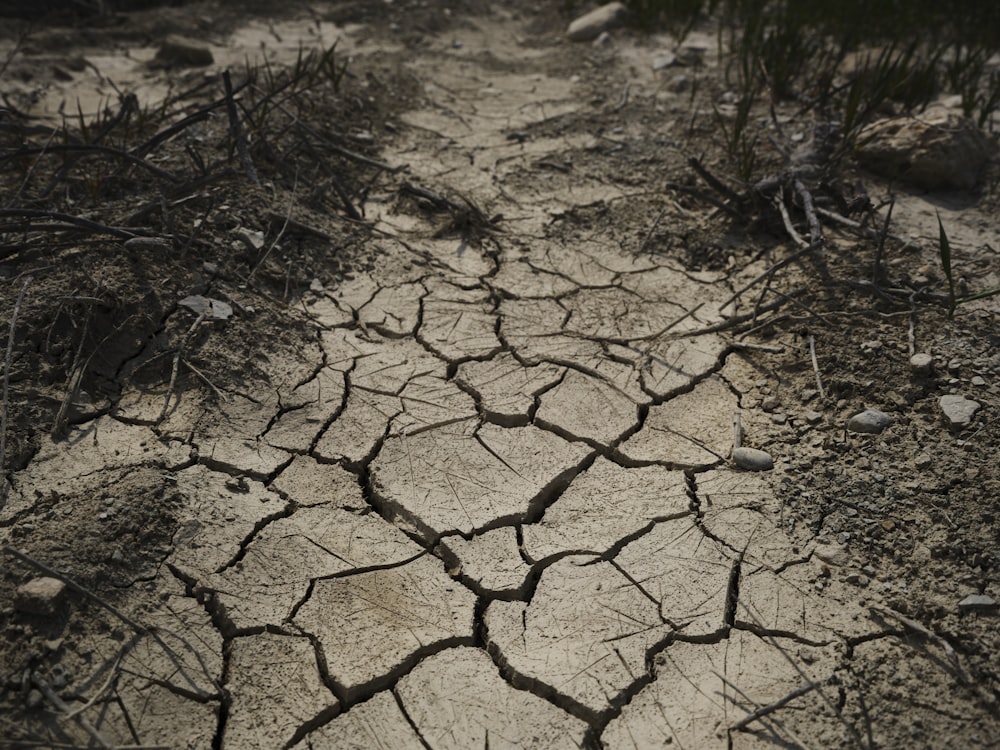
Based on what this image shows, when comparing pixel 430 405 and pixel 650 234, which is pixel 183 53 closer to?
pixel 650 234

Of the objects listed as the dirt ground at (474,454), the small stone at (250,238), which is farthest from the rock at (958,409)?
the small stone at (250,238)

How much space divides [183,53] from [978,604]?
549 centimetres

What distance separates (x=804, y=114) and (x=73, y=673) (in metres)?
4.47

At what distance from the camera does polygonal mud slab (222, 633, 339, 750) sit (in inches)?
74.9

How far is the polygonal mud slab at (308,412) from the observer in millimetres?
2691

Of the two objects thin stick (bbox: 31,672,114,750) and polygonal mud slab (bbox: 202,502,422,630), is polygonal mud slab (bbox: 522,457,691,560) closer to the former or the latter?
polygonal mud slab (bbox: 202,502,422,630)

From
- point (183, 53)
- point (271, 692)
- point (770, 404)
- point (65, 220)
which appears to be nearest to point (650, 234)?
point (770, 404)

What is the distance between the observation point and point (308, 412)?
281 centimetres

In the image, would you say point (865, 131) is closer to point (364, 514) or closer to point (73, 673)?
point (364, 514)

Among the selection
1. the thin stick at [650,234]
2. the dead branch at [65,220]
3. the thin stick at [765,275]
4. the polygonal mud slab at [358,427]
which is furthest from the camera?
the thin stick at [650,234]

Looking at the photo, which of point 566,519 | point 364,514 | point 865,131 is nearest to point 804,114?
point 865,131

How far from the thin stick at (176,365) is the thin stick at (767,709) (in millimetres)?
1957

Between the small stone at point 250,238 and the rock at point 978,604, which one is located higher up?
the small stone at point 250,238

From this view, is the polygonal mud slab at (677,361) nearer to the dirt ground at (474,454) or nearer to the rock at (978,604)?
the dirt ground at (474,454)
